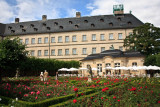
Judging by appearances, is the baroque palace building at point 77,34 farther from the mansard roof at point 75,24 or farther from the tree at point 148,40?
the tree at point 148,40

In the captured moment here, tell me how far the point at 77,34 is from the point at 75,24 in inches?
121

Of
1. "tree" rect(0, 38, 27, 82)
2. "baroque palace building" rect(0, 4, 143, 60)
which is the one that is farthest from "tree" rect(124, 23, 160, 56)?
"tree" rect(0, 38, 27, 82)

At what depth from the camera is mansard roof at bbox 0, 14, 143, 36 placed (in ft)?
123

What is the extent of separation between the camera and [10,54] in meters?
12.0

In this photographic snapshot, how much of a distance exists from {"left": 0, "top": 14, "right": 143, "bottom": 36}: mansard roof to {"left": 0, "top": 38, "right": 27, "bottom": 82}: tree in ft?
87.0

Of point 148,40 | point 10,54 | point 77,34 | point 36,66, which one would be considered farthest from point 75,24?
point 10,54

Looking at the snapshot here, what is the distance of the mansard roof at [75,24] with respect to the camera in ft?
123

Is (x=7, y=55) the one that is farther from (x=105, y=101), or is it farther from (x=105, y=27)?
(x=105, y=27)

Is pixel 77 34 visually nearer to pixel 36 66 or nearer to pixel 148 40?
pixel 36 66

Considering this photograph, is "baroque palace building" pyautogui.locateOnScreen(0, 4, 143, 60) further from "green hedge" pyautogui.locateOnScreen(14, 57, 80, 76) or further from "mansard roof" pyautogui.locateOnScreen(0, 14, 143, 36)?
"green hedge" pyautogui.locateOnScreen(14, 57, 80, 76)

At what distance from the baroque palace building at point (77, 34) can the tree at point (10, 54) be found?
25418 millimetres

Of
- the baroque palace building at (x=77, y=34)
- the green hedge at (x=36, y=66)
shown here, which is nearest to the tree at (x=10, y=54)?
the green hedge at (x=36, y=66)

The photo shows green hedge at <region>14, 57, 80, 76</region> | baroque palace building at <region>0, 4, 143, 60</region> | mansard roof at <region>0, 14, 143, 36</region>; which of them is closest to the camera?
green hedge at <region>14, 57, 80, 76</region>

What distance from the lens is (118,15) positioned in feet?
133
